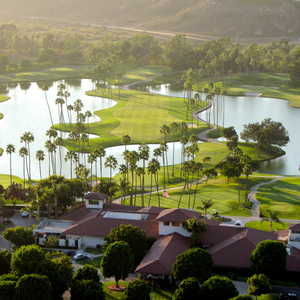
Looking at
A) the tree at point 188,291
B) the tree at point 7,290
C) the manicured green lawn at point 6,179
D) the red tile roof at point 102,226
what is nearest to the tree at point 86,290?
the tree at point 7,290

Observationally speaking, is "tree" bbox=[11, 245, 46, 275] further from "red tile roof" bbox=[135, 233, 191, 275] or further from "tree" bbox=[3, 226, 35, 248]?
"tree" bbox=[3, 226, 35, 248]

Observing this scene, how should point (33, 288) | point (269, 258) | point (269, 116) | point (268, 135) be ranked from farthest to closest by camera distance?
point (269, 116) < point (268, 135) < point (269, 258) < point (33, 288)

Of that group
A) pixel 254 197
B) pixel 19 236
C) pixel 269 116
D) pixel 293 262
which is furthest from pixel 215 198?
pixel 269 116

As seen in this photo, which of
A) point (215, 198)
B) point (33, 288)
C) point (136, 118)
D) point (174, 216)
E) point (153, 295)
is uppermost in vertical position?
point (174, 216)

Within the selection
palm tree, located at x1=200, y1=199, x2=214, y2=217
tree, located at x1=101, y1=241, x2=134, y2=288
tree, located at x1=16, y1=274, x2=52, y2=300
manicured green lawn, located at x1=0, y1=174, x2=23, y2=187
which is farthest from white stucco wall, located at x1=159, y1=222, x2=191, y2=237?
manicured green lawn, located at x1=0, y1=174, x2=23, y2=187

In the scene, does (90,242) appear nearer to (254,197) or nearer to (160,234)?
(160,234)

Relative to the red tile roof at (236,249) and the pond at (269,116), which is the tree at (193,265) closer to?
the red tile roof at (236,249)

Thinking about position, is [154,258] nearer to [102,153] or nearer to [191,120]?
[102,153]
